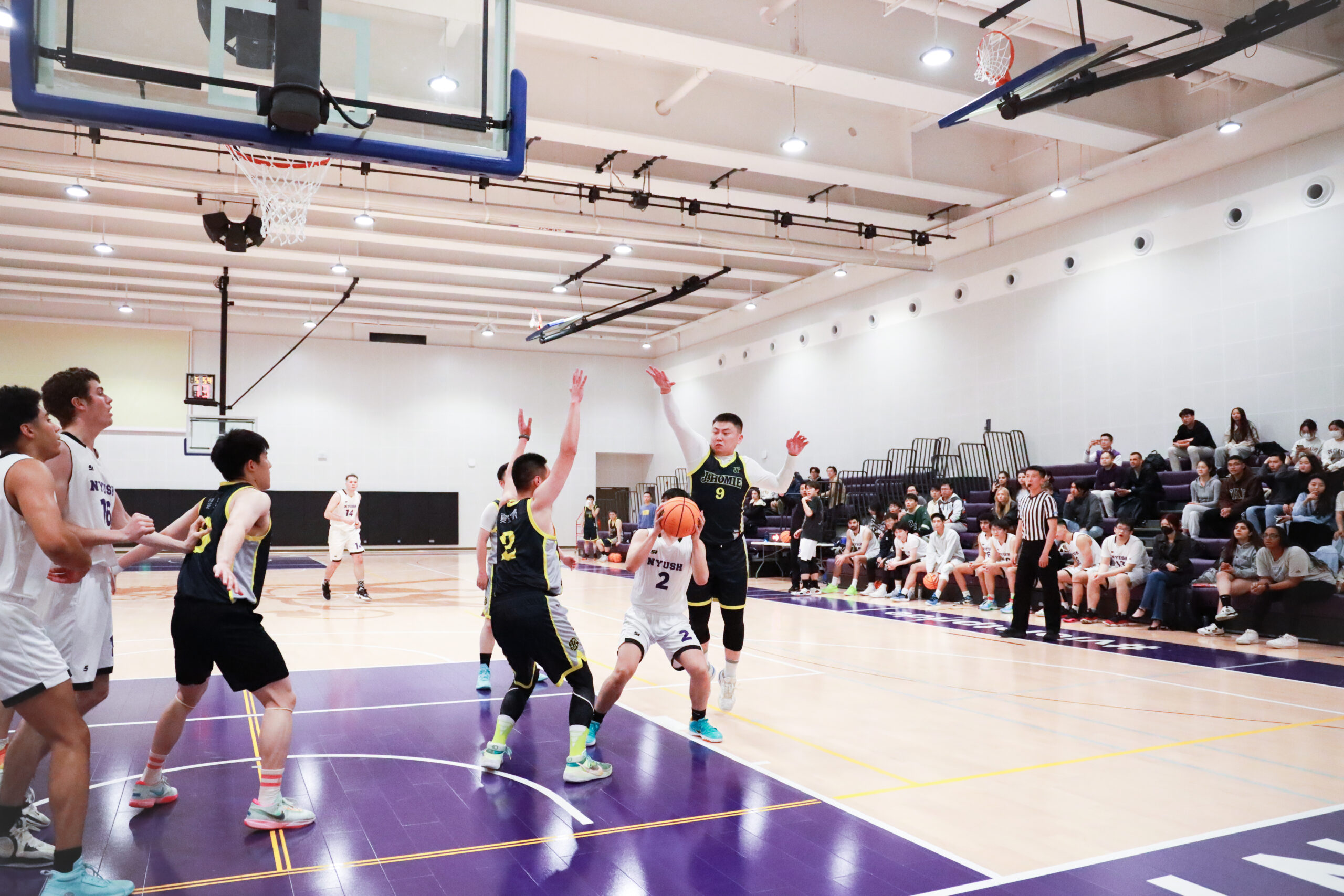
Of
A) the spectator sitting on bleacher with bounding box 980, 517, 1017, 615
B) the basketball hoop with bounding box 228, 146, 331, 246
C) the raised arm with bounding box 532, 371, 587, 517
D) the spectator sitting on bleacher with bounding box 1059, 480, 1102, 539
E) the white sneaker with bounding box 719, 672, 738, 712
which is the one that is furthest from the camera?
the spectator sitting on bleacher with bounding box 980, 517, 1017, 615

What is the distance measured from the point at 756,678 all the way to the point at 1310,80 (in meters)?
10.3

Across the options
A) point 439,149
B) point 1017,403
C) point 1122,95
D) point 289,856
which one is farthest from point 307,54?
point 1017,403

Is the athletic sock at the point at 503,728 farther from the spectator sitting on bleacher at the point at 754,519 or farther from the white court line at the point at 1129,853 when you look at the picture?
the spectator sitting on bleacher at the point at 754,519

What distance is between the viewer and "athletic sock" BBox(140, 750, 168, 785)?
3.85 metres

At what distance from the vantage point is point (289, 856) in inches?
133

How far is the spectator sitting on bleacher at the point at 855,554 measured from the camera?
1472 cm

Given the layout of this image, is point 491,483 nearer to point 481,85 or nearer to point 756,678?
point 756,678

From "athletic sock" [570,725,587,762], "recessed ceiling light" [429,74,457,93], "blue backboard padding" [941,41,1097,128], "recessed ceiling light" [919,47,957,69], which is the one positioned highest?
"recessed ceiling light" [919,47,957,69]

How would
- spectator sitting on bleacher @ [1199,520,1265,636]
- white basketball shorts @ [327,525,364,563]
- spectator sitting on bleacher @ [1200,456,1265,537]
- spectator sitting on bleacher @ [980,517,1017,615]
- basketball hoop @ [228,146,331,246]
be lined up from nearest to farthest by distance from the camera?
basketball hoop @ [228,146,331,246], spectator sitting on bleacher @ [1199,520,1265,636], spectator sitting on bleacher @ [1200,456,1265,537], spectator sitting on bleacher @ [980,517,1017,615], white basketball shorts @ [327,525,364,563]

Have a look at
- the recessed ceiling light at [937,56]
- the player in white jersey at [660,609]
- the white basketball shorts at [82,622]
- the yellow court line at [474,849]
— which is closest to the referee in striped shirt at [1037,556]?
the recessed ceiling light at [937,56]

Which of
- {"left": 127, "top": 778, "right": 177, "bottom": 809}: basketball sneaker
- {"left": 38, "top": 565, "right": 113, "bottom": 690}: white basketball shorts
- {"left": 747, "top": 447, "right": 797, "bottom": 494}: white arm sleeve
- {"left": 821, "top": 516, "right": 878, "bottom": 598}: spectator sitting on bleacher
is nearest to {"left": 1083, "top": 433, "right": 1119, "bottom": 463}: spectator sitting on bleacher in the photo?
{"left": 821, "top": 516, "right": 878, "bottom": 598}: spectator sitting on bleacher

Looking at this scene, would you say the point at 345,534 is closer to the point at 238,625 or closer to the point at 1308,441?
the point at 238,625

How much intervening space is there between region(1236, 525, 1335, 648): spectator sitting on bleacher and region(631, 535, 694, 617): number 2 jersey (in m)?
7.00

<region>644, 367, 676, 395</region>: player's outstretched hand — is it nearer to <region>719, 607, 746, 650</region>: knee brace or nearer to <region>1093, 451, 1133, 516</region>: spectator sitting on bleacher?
<region>719, 607, 746, 650</region>: knee brace
